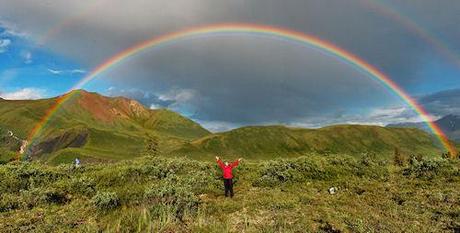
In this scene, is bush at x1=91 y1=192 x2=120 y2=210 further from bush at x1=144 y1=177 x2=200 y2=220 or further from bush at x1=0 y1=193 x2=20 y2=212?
bush at x1=0 y1=193 x2=20 y2=212

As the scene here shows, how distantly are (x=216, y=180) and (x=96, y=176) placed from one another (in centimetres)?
919

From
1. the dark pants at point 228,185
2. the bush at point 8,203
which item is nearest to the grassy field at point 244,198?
the bush at point 8,203

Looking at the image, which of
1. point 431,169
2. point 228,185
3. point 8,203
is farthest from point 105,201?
point 431,169

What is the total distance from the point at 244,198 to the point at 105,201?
7484 mm

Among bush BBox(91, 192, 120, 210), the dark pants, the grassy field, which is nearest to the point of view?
the grassy field

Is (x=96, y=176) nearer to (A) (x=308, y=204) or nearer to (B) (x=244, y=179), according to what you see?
(B) (x=244, y=179)

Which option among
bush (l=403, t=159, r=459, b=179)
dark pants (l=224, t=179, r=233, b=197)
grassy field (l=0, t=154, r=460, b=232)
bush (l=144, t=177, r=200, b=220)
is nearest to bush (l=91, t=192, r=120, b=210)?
grassy field (l=0, t=154, r=460, b=232)

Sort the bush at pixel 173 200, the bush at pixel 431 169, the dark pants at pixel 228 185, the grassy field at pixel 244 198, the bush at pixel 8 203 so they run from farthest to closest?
the bush at pixel 431 169 → the dark pants at pixel 228 185 → the bush at pixel 8 203 → the bush at pixel 173 200 → the grassy field at pixel 244 198

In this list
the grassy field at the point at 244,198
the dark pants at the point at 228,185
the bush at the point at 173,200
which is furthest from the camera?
the dark pants at the point at 228,185

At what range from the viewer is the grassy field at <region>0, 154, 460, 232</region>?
15.5 metres

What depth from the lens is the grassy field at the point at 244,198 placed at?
50.7 feet

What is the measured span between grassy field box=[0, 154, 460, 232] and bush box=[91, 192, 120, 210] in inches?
2.0

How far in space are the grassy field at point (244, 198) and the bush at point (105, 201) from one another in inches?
2.0

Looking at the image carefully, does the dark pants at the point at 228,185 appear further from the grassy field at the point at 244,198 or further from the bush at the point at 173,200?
the bush at the point at 173,200
